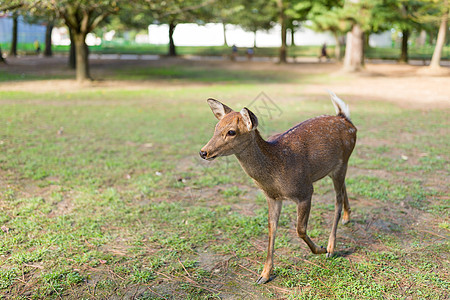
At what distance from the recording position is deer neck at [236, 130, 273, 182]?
3.19 metres

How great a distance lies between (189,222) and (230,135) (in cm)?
186

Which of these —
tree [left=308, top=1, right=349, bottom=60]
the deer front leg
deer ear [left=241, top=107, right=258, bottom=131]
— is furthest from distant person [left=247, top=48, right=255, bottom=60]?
deer ear [left=241, top=107, right=258, bottom=131]

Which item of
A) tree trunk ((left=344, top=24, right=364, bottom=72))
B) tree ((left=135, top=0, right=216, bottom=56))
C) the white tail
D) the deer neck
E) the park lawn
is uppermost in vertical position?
tree ((left=135, top=0, right=216, bottom=56))

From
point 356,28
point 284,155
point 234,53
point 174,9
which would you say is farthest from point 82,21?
point 234,53

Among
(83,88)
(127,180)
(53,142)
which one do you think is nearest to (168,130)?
(53,142)

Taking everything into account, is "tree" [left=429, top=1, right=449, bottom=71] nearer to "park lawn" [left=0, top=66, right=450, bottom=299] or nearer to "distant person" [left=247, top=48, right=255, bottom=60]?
"distant person" [left=247, top=48, right=255, bottom=60]

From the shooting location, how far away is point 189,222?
4574mm

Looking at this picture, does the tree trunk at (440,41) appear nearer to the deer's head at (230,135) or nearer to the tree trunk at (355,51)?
the tree trunk at (355,51)

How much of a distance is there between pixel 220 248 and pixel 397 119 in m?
7.78

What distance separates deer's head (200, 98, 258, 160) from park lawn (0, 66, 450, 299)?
1.17m

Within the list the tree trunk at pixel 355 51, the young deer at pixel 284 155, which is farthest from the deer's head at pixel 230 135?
the tree trunk at pixel 355 51

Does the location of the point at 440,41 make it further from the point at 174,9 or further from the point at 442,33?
the point at 174,9

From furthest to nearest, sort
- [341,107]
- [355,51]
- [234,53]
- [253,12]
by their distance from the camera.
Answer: [234,53] < [253,12] < [355,51] < [341,107]

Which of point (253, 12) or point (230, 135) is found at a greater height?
point (253, 12)
